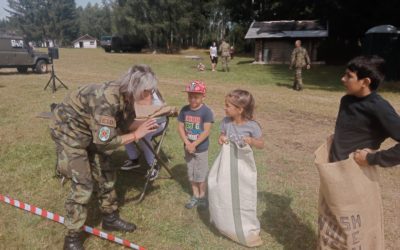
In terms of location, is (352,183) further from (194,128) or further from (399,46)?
Result: (399,46)

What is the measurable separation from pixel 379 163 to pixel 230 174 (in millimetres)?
1223

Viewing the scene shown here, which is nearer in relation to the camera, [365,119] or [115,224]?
[365,119]

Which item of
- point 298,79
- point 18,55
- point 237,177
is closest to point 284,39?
point 298,79

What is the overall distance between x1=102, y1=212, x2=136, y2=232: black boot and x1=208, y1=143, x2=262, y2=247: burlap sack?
3.02ft

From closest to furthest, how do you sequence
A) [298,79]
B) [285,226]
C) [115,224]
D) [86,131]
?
1. [86,131]
2. [115,224]
3. [285,226]
4. [298,79]

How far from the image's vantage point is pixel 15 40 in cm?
1738

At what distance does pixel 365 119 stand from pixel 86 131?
2186mm

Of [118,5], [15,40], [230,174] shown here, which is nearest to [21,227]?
[230,174]

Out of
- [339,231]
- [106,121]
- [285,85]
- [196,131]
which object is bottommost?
[285,85]

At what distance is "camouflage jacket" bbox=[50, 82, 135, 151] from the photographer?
Answer: 2.73 m

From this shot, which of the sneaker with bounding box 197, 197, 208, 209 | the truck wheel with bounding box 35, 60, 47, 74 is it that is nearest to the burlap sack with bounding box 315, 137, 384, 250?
the sneaker with bounding box 197, 197, 208, 209

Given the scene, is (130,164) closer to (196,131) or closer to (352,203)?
(196,131)

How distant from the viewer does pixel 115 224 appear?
11.6 feet

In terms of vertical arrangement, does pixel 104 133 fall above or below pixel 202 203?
above
